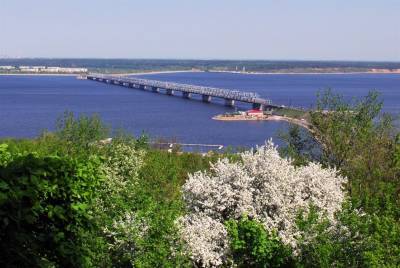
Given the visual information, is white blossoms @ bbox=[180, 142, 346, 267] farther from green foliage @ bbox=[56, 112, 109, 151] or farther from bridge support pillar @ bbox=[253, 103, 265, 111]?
bridge support pillar @ bbox=[253, 103, 265, 111]

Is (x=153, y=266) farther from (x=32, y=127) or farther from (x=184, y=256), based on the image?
(x=32, y=127)

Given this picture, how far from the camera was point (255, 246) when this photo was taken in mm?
13602

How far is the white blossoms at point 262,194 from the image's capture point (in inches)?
594

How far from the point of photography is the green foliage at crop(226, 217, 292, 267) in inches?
537

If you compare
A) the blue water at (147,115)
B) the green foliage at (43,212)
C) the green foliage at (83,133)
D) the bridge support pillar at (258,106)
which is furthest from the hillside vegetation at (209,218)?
the bridge support pillar at (258,106)

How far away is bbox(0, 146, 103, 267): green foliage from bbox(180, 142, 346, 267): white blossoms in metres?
7.81

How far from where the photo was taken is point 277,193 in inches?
605

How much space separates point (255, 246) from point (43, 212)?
7.90m

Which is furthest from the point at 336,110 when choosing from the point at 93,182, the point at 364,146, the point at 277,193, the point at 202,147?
the point at 202,147

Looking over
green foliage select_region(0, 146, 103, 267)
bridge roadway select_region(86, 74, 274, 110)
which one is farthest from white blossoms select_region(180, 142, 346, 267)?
bridge roadway select_region(86, 74, 274, 110)

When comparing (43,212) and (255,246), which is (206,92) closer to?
(255,246)

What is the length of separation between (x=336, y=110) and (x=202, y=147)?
32.0 meters

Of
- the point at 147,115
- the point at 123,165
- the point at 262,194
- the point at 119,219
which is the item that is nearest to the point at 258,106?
the point at 147,115

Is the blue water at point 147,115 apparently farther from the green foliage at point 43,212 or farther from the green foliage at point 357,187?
the green foliage at point 43,212
